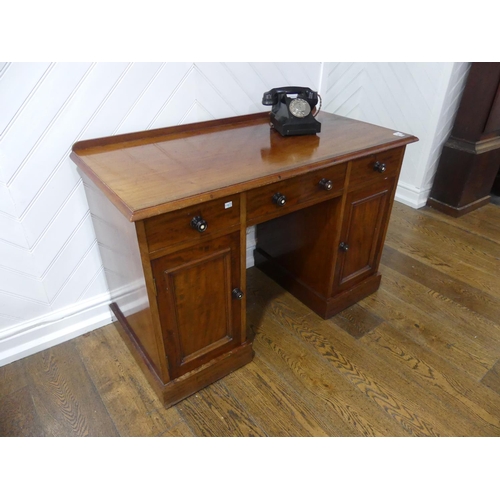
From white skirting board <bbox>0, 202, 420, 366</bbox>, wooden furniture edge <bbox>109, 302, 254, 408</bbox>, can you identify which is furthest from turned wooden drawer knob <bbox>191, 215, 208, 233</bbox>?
white skirting board <bbox>0, 202, 420, 366</bbox>

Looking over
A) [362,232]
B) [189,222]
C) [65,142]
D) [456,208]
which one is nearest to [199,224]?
[189,222]

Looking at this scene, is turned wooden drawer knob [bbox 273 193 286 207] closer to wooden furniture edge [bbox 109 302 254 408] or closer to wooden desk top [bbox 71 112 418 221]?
wooden desk top [bbox 71 112 418 221]

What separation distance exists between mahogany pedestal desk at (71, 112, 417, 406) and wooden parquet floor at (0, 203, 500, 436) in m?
0.10

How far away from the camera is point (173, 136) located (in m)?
1.57

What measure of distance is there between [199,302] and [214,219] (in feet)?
1.03

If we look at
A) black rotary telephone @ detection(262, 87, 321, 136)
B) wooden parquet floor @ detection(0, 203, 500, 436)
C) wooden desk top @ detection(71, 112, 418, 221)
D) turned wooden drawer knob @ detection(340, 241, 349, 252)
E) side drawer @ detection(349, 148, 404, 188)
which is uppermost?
black rotary telephone @ detection(262, 87, 321, 136)

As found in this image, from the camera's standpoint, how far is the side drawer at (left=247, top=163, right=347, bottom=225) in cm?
129

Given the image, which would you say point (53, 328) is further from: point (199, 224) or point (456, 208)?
point (456, 208)

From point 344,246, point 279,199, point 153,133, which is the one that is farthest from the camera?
point 344,246

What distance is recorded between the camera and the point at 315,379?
1584 millimetres

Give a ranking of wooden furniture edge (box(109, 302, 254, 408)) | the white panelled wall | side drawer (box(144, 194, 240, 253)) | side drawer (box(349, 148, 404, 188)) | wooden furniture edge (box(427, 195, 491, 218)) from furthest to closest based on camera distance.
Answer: wooden furniture edge (box(427, 195, 491, 218)) < side drawer (box(349, 148, 404, 188)) < wooden furniture edge (box(109, 302, 254, 408)) < the white panelled wall < side drawer (box(144, 194, 240, 253))

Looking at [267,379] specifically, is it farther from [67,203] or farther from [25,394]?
[67,203]

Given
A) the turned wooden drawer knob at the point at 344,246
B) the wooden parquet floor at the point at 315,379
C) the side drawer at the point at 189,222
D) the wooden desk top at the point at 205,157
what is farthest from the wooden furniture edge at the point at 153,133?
the wooden parquet floor at the point at 315,379
